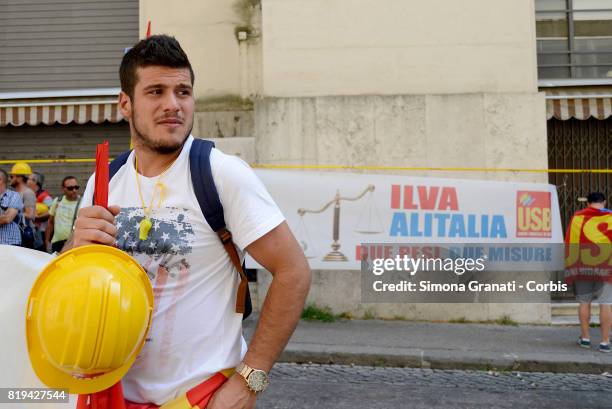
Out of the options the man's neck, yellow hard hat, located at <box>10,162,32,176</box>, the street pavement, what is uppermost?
yellow hard hat, located at <box>10,162,32,176</box>

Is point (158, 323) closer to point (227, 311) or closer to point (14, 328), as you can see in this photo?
point (227, 311)

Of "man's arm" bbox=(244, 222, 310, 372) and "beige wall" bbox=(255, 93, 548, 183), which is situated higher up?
"beige wall" bbox=(255, 93, 548, 183)

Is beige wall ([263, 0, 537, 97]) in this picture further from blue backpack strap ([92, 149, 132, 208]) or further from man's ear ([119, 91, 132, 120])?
man's ear ([119, 91, 132, 120])

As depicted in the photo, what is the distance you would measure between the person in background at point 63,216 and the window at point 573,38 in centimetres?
850

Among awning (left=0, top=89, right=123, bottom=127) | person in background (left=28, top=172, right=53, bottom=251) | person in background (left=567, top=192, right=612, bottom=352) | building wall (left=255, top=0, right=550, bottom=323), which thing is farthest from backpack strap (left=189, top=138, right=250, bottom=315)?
awning (left=0, top=89, right=123, bottom=127)

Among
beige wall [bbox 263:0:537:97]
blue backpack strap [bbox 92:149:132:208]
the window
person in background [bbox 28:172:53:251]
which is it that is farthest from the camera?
the window

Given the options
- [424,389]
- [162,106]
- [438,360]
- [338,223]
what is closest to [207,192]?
[162,106]

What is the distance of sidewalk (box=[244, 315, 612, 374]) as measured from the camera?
7363mm

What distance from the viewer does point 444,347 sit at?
7922 millimetres

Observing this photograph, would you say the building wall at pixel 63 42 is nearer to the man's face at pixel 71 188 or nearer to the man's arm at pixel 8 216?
the man's face at pixel 71 188

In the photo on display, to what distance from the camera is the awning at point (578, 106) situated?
35.2 ft

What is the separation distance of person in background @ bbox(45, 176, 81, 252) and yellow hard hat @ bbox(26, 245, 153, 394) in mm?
8208

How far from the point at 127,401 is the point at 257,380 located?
44cm

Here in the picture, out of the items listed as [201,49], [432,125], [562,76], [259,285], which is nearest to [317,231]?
[259,285]
